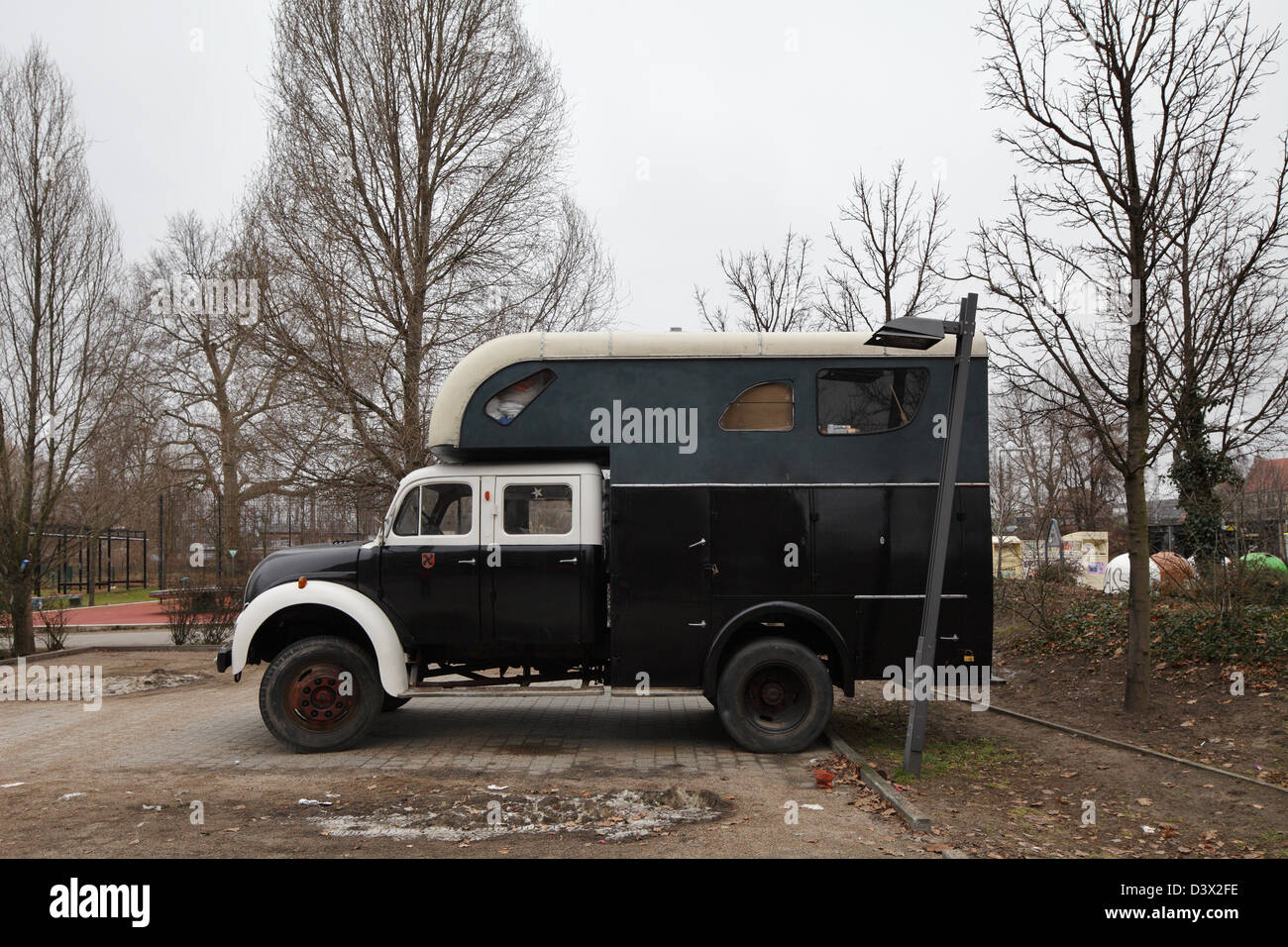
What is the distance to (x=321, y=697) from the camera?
8.40 m

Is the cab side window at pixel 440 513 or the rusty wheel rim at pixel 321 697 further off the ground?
the cab side window at pixel 440 513

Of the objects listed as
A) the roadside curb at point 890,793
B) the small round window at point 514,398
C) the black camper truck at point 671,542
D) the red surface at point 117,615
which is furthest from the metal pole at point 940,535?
the red surface at point 117,615

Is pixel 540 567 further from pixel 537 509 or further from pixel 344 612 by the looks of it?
pixel 344 612

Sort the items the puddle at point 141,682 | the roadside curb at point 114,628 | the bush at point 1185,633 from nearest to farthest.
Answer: the bush at point 1185,633, the puddle at point 141,682, the roadside curb at point 114,628

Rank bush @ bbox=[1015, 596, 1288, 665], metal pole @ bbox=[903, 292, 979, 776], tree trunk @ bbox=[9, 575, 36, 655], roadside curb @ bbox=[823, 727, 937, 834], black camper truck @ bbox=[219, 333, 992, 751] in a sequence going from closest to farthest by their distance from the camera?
roadside curb @ bbox=[823, 727, 937, 834], metal pole @ bbox=[903, 292, 979, 776], black camper truck @ bbox=[219, 333, 992, 751], bush @ bbox=[1015, 596, 1288, 665], tree trunk @ bbox=[9, 575, 36, 655]

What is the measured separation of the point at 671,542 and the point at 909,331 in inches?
109

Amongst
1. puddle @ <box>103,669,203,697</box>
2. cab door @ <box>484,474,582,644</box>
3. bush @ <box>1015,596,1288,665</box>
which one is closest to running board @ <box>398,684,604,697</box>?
cab door @ <box>484,474,582,644</box>

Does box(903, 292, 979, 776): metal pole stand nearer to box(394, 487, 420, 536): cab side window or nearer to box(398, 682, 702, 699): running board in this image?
box(398, 682, 702, 699): running board

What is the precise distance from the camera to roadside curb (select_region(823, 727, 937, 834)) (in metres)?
5.88

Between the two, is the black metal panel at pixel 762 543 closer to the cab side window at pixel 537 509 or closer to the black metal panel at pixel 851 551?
the black metal panel at pixel 851 551

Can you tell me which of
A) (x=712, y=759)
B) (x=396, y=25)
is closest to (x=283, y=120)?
(x=396, y=25)

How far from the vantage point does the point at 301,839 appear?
18.8ft

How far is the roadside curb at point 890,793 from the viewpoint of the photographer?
19.3 feet

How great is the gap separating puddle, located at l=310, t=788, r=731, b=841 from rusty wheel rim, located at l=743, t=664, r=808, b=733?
1.59 meters
